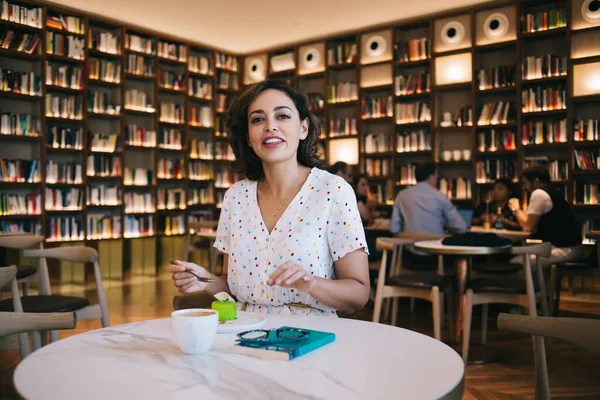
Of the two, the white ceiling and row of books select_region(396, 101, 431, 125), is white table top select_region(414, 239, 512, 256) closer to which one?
row of books select_region(396, 101, 431, 125)

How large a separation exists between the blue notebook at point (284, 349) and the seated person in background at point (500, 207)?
15.4ft

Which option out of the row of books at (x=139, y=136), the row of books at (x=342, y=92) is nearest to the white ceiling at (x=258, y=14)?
the row of books at (x=342, y=92)

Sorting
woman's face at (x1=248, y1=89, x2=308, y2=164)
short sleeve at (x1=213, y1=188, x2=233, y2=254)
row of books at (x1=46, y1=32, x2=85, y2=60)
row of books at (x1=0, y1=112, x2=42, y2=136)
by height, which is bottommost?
short sleeve at (x1=213, y1=188, x2=233, y2=254)

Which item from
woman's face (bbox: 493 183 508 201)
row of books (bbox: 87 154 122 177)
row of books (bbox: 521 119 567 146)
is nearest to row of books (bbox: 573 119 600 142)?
row of books (bbox: 521 119 567 146)

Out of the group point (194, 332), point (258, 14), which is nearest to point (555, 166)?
point (258, 14)

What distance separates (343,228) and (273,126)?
38cm

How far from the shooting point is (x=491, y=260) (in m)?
5.25

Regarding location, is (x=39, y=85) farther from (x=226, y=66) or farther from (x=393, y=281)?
(x=393, y=281)

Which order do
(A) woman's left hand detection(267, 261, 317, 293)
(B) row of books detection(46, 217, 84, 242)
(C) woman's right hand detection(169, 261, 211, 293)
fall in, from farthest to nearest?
(B) row of books detection(46, 217, 84, 242) → (C) woman's right hand detection(169, 261, 211, 293) → (A) woman's left hand detection(267, 261, 317, 293)

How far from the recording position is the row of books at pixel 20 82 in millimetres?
6328

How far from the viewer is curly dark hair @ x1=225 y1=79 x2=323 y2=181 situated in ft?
5.90

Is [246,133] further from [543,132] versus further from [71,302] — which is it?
[543,132]

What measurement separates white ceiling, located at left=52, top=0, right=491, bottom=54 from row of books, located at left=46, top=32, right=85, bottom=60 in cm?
40

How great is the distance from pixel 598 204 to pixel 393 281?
3559 millimetres
